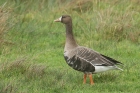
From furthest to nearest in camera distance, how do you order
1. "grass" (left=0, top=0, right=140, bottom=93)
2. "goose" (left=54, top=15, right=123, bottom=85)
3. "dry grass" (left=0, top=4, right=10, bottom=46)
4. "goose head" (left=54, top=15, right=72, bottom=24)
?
→ 1. "dry grass" (left=0, top=4, right=10, bottom=46)
2. "goose head" (left=54, top=15, right=72, bottom=24)
3. "goose" (left=54, top=15, right=123, bottom=85)
4. "grass" (left=0, top=0, right=140, bottom=93)

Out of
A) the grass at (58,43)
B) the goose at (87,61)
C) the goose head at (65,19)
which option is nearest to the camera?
the grass at (58,43)

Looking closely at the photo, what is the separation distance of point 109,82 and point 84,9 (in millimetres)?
7329

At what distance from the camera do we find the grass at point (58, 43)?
27.8ft

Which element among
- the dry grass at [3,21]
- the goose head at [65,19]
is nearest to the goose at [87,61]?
the goose head at [65,19]

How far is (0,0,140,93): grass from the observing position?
8.47 m

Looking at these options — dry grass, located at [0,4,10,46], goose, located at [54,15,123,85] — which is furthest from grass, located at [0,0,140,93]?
goose, located at [54,15,123,85]

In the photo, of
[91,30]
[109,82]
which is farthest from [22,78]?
[91,30]

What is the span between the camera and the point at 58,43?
1264 centimetres

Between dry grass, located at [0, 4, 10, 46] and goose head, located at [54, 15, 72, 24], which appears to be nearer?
goose head, located at [54, 15, 72, 24]

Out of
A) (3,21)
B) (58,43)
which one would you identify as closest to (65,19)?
(3,21)

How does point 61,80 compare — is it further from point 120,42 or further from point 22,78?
point 120,42

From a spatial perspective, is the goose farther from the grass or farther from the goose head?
the goose head

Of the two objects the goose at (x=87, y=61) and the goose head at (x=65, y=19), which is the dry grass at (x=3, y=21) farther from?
the goose at (x=87, y=61)

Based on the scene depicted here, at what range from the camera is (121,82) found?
8.76 metres
